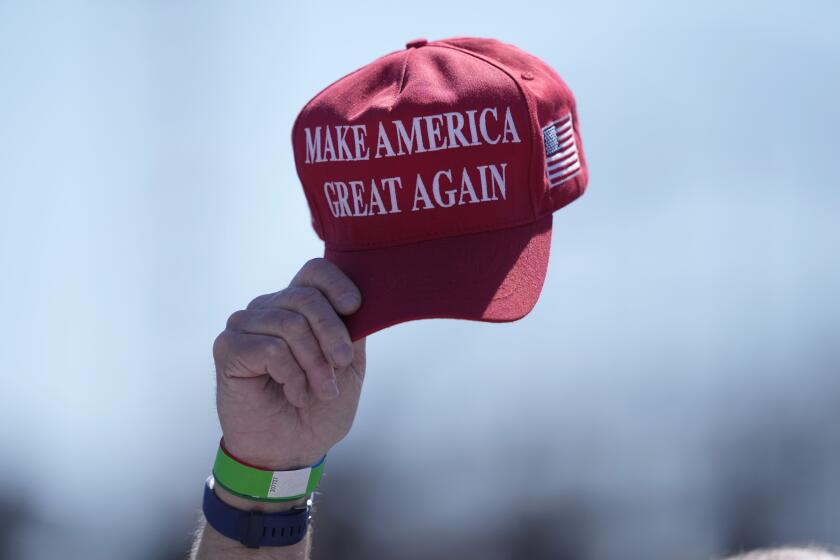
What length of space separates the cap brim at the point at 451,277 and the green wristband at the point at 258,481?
357 mm

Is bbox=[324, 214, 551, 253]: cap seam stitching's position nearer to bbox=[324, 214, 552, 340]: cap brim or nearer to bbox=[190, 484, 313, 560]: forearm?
bbox=[324, 214, 552, 340]: cap brim

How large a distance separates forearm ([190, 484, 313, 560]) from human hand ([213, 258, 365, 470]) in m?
0.07

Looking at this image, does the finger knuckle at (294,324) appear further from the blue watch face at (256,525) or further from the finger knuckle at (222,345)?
the blue watch face at (256,525)

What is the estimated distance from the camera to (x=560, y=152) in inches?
68.0

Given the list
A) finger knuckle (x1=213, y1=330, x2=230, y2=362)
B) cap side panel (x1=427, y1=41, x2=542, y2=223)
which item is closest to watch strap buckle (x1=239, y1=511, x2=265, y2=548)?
finger knuckle (x1=213, y1=330, x2=230, y2=362)

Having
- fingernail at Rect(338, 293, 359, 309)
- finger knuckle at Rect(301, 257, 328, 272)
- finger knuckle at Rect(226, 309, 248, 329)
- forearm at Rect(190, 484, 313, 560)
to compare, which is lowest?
forearm at Rect(190, 484, 313, 560)

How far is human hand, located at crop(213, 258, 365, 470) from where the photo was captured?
5.03 feet

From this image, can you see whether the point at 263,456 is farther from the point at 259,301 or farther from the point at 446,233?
the point at 446,233

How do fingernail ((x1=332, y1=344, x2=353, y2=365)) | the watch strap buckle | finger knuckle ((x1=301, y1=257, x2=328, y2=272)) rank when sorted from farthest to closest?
1. the watch strap buckle
2. finger knuckle ((x1=301, y1=257, x2=328, y2=272))
3. fingernail ((x1=332, y1=344, x2=353, y2=365))

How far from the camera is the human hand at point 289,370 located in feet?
5.03

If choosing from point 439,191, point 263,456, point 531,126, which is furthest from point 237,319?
point 531,126

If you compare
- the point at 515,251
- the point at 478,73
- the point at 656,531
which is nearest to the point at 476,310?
the point at 515,251

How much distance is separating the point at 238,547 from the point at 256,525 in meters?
0.05

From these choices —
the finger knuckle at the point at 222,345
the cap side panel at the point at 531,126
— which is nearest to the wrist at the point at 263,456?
the finger knuckle at the point at 222,345
